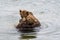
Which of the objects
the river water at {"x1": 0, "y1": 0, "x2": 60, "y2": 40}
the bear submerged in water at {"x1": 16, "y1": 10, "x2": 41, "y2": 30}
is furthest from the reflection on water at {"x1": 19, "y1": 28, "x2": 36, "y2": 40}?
the bear submerged in water at {"x1": 16, "y1": 10, "x2": 41, "y2": 30}

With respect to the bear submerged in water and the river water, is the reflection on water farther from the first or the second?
the bear submerged in water

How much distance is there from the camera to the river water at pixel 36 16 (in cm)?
1002

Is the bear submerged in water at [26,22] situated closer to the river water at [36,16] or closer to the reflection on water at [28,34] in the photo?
the reflection on water at [28,34]

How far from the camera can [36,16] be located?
41.2ft

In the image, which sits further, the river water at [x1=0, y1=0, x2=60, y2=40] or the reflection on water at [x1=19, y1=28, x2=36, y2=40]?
the river water at [x1=0, y1=0, x2=60, y2=40]

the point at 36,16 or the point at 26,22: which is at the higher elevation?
the point at 36,16

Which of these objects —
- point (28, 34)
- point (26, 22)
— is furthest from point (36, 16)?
point (28, 34)

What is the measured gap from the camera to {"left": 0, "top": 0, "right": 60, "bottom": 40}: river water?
10023mm

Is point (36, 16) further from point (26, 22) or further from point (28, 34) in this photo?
point (28, 34)

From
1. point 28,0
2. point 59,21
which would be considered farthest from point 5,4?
point 59,21

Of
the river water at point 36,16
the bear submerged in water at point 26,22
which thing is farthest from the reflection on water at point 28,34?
the bear submerged in water at point 26,22

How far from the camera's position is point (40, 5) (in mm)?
14383

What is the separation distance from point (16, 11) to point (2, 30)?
2.72 m

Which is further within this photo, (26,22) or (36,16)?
(36,16)
